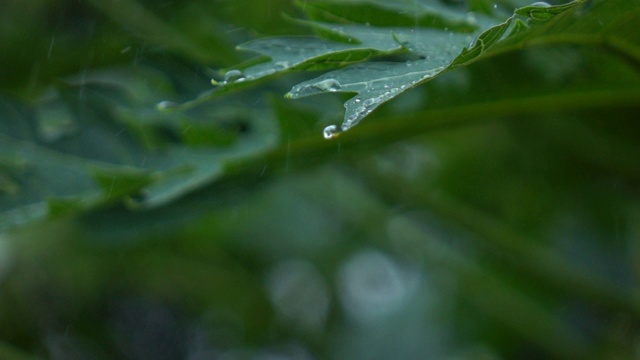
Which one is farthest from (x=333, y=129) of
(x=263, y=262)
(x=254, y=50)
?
(x=263, y=262)

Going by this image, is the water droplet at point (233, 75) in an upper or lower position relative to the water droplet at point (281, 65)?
lower

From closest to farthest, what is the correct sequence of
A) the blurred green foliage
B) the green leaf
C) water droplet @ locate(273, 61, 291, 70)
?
the green leaf → water droplet @ locate(273, 61, 291, 70) → the blurred green foliage

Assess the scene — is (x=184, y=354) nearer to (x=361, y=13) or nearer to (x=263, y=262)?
(x=263, y=262)

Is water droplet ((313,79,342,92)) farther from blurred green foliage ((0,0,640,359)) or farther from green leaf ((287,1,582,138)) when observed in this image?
blurred green foliage ((0,0,640,359))

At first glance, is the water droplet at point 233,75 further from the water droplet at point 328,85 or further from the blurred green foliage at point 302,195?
the water droplet at point 328,85

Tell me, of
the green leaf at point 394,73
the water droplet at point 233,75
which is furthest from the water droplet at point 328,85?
the water droplet at point 233,75

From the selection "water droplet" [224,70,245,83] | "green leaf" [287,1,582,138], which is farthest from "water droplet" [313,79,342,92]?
"water droplet" [224,70,245,83]

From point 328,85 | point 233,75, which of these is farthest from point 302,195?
point 328,85
